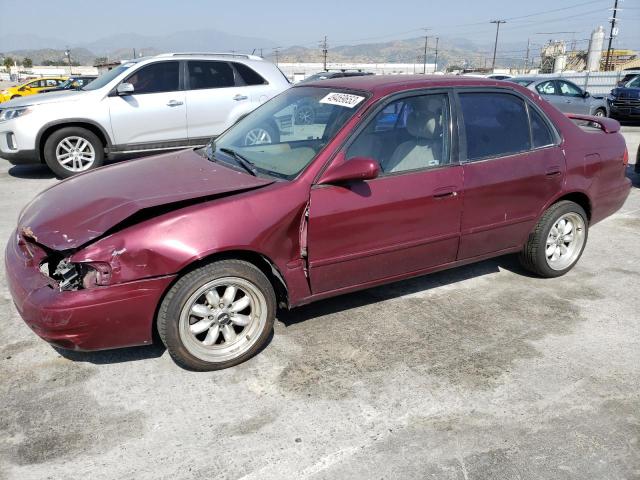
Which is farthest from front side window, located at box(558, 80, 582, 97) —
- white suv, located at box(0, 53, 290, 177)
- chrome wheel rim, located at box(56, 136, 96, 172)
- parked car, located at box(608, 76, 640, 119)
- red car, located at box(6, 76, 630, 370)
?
chrome wheel rim, located at box(56, 136, 96, 172)

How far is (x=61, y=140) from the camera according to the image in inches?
304

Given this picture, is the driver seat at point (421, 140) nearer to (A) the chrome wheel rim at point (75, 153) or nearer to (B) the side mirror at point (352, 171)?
(B) the side mirror at point (352, 171)

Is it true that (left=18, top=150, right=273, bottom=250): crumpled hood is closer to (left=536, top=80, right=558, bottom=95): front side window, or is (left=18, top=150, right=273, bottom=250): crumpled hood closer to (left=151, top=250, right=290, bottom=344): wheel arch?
(left=151, top=250, right=290, bottom=344): wheel arch

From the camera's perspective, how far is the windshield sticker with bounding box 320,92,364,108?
3.56 meters

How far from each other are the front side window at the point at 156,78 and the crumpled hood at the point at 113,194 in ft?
15.4

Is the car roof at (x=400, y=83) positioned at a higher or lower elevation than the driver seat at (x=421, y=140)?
higher

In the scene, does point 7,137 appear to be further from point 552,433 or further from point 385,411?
point 552,433

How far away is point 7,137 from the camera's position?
25.2 ft

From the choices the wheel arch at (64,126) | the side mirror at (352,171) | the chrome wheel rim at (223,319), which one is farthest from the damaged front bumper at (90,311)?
the wheel arch at (64,126)

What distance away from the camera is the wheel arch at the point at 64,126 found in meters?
7.61

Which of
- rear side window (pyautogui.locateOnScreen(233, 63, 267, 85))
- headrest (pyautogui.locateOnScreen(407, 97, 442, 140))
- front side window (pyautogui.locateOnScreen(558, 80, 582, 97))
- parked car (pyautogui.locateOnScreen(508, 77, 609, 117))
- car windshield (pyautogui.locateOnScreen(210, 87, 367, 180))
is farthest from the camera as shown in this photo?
front side window (pyautogui.locateOnScreen(558, 80, 582, 97))

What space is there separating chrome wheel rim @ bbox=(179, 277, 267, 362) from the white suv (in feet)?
18.7

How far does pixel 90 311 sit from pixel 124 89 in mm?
5911

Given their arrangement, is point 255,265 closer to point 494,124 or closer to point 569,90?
point 494,124
